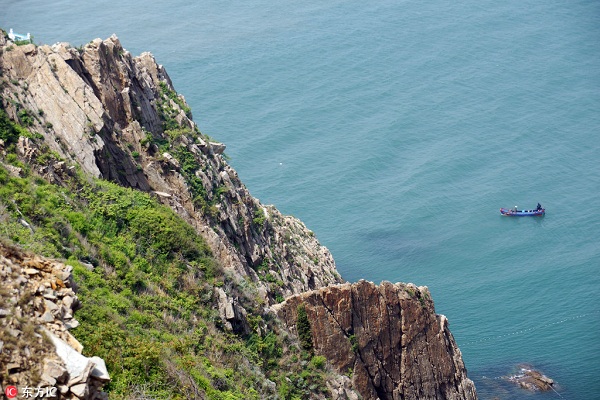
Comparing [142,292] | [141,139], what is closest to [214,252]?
[141,139]

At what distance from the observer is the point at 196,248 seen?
35219mm

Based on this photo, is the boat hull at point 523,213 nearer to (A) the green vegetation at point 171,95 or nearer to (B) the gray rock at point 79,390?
(A) the green vegetation at point 171,95

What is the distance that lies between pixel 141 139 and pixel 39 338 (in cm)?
2759

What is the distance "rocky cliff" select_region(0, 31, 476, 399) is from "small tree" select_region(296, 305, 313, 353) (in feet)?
1.19

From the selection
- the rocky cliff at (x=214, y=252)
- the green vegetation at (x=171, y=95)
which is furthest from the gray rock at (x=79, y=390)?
the green vegetation at (x=171, y=95)

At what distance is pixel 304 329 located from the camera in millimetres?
46500

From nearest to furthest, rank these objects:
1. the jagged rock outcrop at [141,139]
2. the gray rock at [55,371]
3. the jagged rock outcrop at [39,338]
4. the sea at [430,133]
→ 1. the jagged rock outcrop at [39,338]
2. the gray rock at [55,371]
3. the jagged rock outcrop at [141,139]
4. the sea at [430,133]

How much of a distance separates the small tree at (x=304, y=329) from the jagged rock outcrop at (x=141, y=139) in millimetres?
1785

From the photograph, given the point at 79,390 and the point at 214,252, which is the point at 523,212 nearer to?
the point at 214,252

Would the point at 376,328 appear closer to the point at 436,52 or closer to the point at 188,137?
the point at 188,137

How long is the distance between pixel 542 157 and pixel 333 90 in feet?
106

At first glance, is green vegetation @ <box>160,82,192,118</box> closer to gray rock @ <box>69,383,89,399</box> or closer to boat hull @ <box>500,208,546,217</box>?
gray rock @ <box>69,383,89,399</box>

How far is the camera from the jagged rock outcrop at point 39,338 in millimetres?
16922

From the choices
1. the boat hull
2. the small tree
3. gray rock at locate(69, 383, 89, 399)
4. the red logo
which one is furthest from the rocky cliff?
the boat hull
